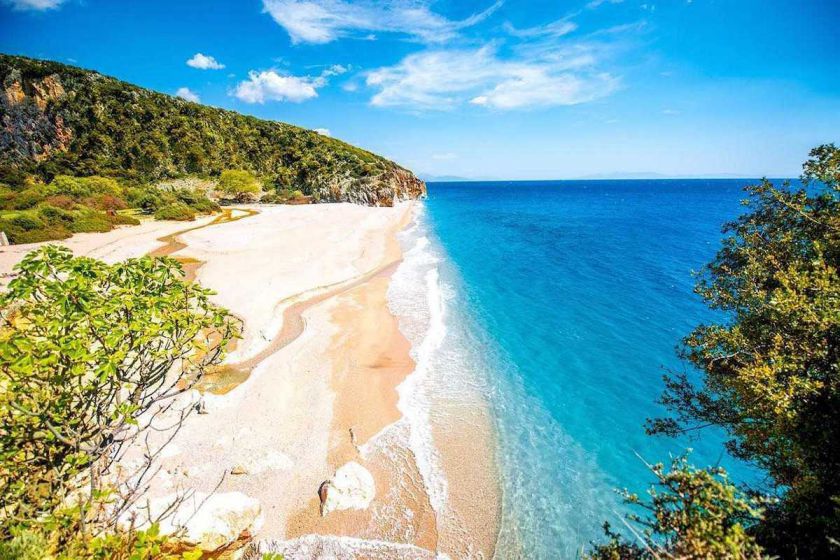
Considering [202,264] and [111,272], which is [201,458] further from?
[202,264]

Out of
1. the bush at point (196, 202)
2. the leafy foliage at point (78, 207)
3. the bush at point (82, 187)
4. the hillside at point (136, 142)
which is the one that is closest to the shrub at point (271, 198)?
the hillside at point (136, 142)

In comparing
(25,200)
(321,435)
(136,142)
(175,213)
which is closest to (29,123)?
(136,142)

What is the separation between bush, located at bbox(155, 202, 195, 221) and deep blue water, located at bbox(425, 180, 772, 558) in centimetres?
3486

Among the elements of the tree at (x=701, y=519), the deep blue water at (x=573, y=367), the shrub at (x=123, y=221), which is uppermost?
the shrub at (x=123, y=221)

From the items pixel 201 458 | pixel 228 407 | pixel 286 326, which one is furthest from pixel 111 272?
pixel 286 326

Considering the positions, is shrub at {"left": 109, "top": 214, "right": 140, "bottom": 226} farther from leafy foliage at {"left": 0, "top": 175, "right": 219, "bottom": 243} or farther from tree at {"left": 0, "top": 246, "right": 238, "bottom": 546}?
tree at {"left": 0, "top": 246, "right": 238, "bottom": 546}

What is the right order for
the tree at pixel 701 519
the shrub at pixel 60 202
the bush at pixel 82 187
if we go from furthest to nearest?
the bush at pixel 82 187 < the shrub at pixel 60 202 < the tree at pixel 701 519

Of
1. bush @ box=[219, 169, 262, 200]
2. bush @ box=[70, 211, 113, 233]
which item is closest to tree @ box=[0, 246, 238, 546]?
bush @ box=[70, 211, 113, 233]

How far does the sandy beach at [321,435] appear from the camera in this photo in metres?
9.38

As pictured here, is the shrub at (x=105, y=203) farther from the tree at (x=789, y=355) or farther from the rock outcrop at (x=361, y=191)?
the tree at (x=789, y=355)

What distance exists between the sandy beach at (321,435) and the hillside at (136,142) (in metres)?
56.5

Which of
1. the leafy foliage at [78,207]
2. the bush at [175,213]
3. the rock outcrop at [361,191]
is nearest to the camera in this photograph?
the leafy foliage at [78,207]

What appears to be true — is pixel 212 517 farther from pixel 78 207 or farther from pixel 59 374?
pixel 78 207

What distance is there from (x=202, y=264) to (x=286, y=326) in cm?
1276
